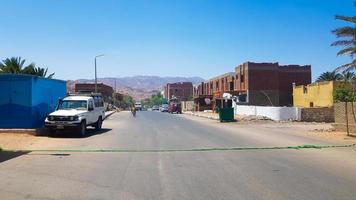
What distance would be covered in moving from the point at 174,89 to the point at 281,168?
7308 inches

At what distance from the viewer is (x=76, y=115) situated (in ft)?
82.2

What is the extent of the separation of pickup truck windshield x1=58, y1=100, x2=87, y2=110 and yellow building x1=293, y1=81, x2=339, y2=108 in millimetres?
33613

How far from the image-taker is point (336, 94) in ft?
155

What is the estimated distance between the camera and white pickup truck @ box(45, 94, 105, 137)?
24688 millimetres

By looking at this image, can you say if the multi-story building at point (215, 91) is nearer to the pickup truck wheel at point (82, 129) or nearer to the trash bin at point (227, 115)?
the trash bin at point (227, 115)

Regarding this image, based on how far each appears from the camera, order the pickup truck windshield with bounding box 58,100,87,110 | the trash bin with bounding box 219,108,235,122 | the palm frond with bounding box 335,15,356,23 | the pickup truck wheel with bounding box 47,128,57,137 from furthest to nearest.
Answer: the trash bin with bounding box 219,108,235,122, the pickup truck windshield with bounding box 58,100,87,110, the palm frond with bounding box 335,15,356,23, the pickup truck wheel with bounding box 47,128,57,137

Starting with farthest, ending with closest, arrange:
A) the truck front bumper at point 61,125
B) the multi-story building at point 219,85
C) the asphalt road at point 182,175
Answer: the multi-story building at point 219,85 → the truck front bumper at point 61,125 → the asphalt road at point 182,175

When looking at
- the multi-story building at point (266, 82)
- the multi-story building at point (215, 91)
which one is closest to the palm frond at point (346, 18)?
the multi-story building at point (215, 91)

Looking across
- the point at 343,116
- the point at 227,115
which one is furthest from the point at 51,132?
the point at 227,115

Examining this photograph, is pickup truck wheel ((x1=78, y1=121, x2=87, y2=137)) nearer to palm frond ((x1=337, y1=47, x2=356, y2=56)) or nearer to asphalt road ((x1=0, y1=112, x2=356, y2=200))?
asphalt road ((x1=0, y1=112, x2=356, y2=200))

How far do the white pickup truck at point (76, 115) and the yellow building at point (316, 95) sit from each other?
105ft

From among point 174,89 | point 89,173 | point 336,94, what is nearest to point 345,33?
point 89,173

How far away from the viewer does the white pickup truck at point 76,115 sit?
2469cm

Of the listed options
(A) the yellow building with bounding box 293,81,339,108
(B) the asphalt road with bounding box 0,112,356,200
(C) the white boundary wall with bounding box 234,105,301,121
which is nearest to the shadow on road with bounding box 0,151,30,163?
(B) the asphalt road with bounding box 0,112,356,200
